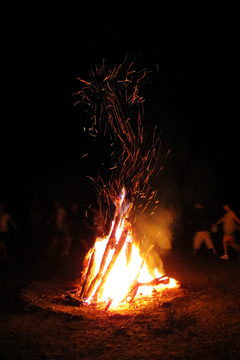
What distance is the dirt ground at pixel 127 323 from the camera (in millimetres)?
4719

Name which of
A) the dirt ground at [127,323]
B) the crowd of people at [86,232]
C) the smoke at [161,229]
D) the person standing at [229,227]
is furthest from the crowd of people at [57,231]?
the person standing at [229,227]

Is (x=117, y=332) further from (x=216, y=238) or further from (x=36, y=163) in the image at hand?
(x=36, y=163)

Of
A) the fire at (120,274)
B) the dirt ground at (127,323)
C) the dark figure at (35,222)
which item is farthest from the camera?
the dark figure at (35,222)

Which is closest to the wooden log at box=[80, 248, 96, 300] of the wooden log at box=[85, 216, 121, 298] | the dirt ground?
the wooden log at box=[85, 216, 121, 298]

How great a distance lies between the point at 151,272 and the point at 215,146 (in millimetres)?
19389

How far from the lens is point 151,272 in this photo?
7.87 metres

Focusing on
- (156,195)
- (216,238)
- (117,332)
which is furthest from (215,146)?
(117,332)

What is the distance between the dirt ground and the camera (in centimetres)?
472

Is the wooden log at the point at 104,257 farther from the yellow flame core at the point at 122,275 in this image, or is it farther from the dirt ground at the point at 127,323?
the dirt ground at the point at 127,323

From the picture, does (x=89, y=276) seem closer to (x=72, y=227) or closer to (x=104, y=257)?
(x=104, y=257)

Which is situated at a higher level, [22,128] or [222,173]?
[22,128]

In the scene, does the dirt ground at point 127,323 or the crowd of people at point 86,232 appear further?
the crowd of people at point 86,232

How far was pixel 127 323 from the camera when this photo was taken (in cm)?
565

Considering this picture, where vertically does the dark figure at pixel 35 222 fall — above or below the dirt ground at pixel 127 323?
above
